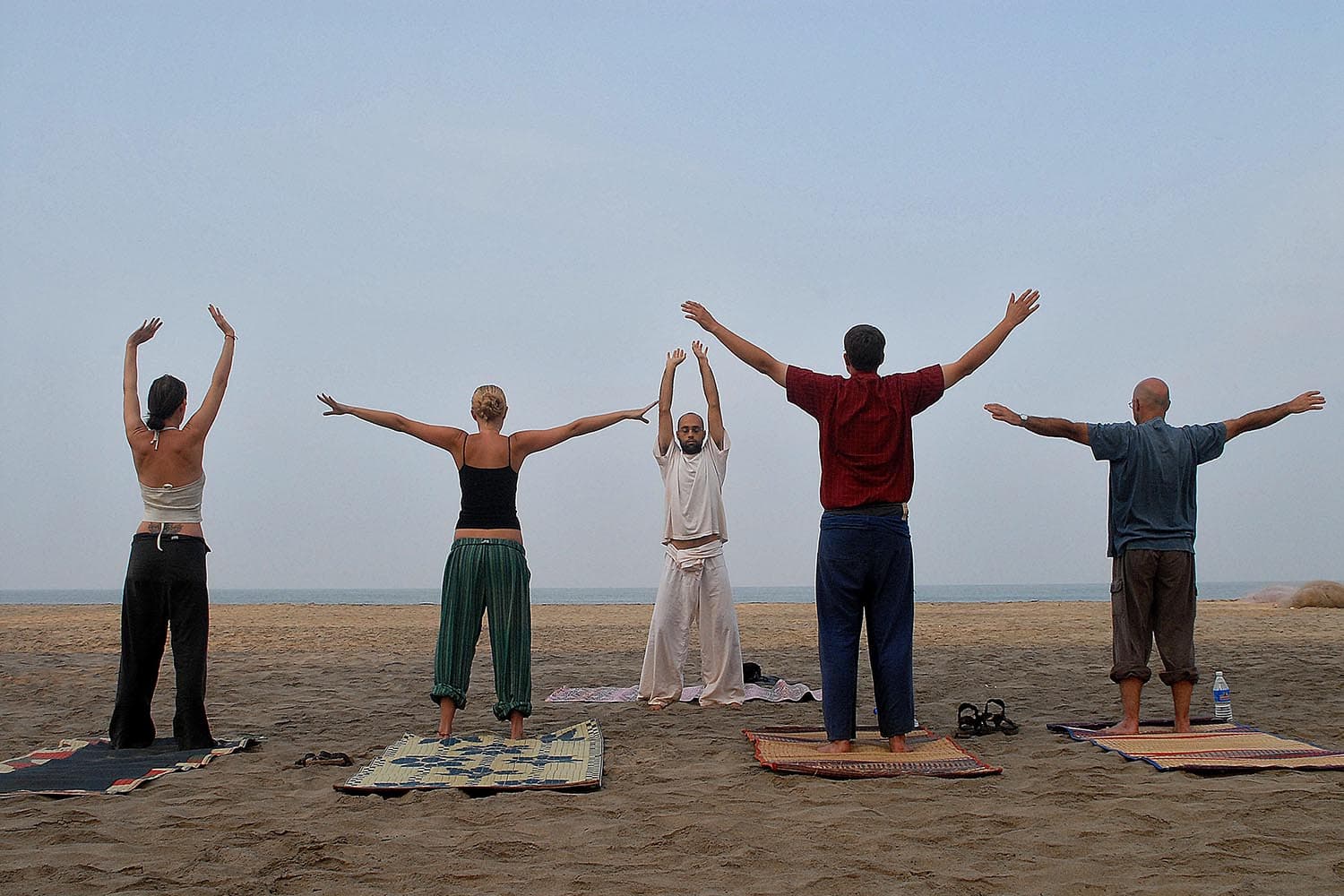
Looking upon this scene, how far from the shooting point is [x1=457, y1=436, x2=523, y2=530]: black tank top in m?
6.92

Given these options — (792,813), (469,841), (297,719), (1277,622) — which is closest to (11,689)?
(297,719)

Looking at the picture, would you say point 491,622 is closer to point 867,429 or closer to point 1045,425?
point 867,429

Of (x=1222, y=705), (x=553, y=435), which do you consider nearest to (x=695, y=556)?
(x=553, y=435)

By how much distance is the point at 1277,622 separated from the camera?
1853 cm

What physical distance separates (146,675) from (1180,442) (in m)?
6.57

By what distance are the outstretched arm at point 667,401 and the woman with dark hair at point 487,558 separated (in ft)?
5.10

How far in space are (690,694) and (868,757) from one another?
347 centimetres

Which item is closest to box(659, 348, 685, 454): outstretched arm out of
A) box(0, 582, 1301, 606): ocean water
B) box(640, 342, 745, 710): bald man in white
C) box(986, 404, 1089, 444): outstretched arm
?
box(640, 342, 745, 710): bald man in white

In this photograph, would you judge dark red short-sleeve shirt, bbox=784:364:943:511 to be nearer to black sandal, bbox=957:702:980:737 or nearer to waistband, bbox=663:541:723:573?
black sandal, bbox=957:702:980:737

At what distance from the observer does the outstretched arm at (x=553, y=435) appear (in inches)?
274

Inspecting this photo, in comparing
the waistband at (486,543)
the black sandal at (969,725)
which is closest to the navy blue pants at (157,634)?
the waistband at (486,543)

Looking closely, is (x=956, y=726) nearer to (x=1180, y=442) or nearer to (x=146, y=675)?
(x=1180, y=442)

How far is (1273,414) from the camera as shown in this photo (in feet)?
22.6

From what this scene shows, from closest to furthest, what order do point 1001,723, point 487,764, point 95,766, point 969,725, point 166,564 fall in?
point 487,764, point 95,766, point 166,564, point 969,725, point 1001,723
